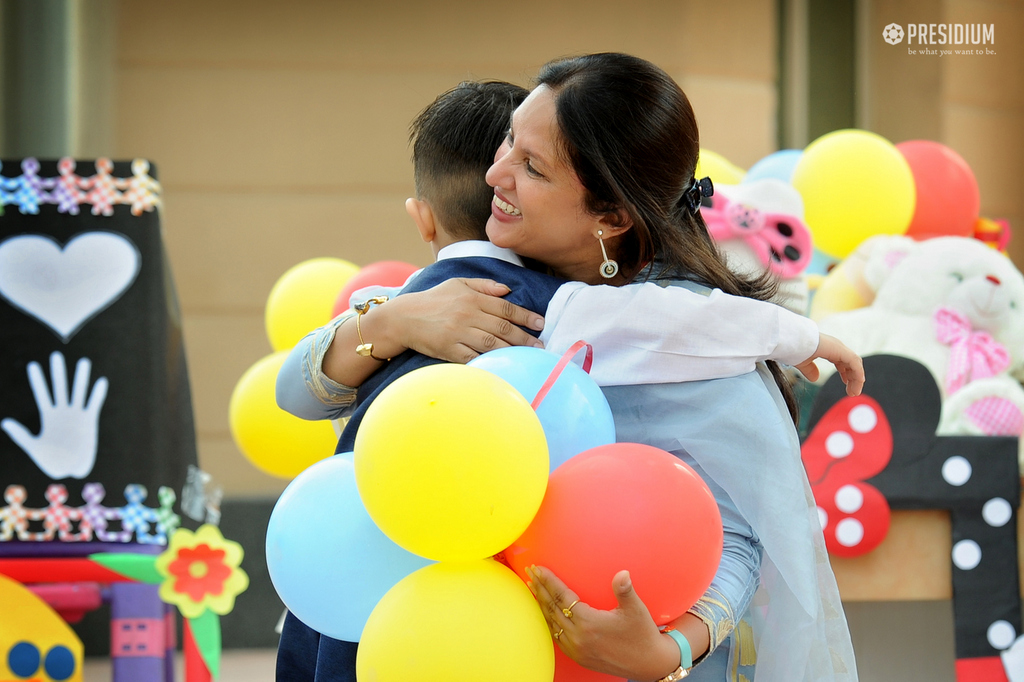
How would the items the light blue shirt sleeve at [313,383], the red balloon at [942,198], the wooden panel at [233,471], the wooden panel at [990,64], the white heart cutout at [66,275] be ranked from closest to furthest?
1. the light blue shirt sleeve at [313,383]
2. the white heart cutout at [66,275]
3. the red balloon at [942,198]
4. the wooden panel at [990,64]
5. the wooden panel at [233,471]

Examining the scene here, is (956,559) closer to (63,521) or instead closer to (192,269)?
(63,521)

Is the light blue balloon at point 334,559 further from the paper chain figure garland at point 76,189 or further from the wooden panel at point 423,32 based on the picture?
the wooden panel at point 423,32

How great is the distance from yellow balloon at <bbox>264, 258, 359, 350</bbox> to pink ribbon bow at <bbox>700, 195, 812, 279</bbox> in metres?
0.79

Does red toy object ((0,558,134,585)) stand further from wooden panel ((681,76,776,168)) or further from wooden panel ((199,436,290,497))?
wooden panel ((681,76,776,168))

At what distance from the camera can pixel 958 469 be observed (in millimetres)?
1840

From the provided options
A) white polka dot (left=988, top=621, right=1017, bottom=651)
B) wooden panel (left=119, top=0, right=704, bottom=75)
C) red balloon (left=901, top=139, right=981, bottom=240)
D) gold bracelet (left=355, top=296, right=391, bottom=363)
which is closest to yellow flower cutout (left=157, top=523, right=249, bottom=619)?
gold bracelet (left=355, top=296, right=391, bottom=363)

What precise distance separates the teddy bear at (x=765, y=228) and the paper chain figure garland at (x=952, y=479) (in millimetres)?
289

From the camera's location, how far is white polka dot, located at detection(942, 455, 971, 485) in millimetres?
1839

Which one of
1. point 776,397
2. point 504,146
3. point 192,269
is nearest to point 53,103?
point 192,269

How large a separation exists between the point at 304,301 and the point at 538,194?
3.81ft

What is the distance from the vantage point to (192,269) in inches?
135

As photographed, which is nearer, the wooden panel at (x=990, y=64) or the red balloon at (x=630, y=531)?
the red balloon at (x=630, y=531)

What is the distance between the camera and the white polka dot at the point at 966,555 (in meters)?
1.84

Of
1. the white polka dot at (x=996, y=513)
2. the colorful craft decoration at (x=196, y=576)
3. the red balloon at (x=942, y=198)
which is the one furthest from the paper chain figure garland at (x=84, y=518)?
the red balloon at (x=942, y=198)
